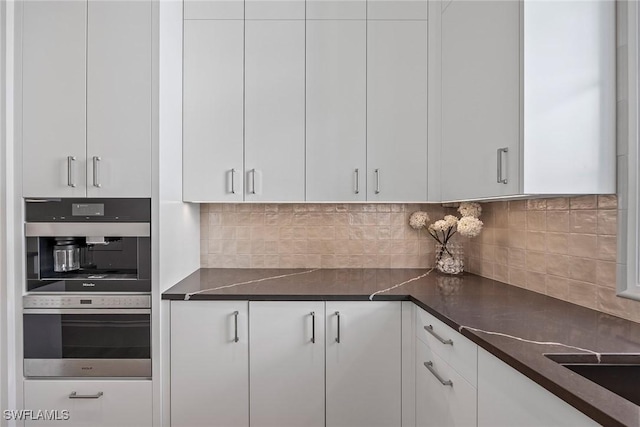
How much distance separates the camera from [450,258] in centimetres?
247

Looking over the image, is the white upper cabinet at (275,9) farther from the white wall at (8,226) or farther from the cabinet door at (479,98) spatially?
the white wall at (8,226)

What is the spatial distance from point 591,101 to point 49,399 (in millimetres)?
2686

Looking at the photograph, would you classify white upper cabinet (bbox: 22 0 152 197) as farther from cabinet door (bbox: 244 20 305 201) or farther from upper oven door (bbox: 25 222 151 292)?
cabinet door (bbox: 244 20 305 201)

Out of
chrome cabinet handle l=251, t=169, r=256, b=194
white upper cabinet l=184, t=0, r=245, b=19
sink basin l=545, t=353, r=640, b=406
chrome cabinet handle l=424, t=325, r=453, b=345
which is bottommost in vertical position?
chrome cabinet handle l=424, t=325, r=453, b=345

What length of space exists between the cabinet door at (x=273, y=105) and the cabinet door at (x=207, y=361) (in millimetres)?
684

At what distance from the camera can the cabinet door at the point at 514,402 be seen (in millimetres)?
906

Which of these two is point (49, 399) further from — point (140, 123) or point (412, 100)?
point (412, 100)

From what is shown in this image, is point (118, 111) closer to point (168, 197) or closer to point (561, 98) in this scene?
point (168, 197)

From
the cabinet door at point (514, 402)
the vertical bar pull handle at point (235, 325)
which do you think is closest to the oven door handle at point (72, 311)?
the vertical bar pull handle at point (235, 325)

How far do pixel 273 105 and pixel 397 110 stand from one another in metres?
0.71

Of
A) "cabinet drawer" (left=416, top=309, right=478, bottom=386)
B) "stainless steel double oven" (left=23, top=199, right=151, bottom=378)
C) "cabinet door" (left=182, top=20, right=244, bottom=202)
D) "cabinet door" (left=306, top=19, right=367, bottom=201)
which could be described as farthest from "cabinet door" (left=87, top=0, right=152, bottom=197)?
"cabinet drawer" (left=416, top=309, right=478, bottom=386)

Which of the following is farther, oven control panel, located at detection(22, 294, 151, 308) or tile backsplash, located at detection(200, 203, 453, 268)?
tile backsplash, located at detection(200, 203, 453, 268)

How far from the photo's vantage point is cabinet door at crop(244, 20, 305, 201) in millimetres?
2240

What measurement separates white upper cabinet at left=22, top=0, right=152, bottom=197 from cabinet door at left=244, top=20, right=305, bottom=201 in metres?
0.56
